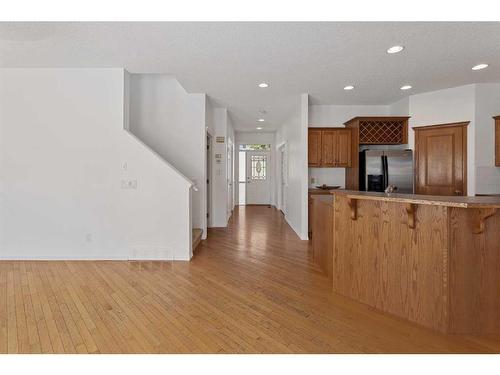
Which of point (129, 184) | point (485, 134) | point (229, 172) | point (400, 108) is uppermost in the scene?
point (400, 108)

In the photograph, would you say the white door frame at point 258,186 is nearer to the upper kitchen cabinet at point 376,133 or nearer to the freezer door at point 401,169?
the upper kitchen cabinet at point 376,133

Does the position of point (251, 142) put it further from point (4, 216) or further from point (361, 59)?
point (4, 216)

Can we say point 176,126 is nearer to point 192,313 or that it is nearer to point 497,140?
point 192,313

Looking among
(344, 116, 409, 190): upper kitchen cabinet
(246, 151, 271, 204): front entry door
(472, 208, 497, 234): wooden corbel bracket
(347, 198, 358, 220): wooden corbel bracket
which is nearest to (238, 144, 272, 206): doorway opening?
(246, 151, 271, 204): front entry door

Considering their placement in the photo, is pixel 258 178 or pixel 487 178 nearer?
pixel 487 178

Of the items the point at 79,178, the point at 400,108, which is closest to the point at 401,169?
the point at 400,108

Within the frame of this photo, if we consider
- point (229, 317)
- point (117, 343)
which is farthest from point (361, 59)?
point (117, 343)

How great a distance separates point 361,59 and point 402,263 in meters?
2.49

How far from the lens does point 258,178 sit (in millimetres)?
9656

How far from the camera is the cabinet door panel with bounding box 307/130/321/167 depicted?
5.05m

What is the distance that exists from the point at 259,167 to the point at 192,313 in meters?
7.61

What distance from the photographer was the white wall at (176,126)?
4668 mm

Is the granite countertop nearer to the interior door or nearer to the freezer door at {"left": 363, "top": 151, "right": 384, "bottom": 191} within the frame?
the freezer door at {"left": 363, "top": 151, "right": 384, "bottom": 191}

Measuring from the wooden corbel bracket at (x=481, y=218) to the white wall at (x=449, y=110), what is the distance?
299 cm
